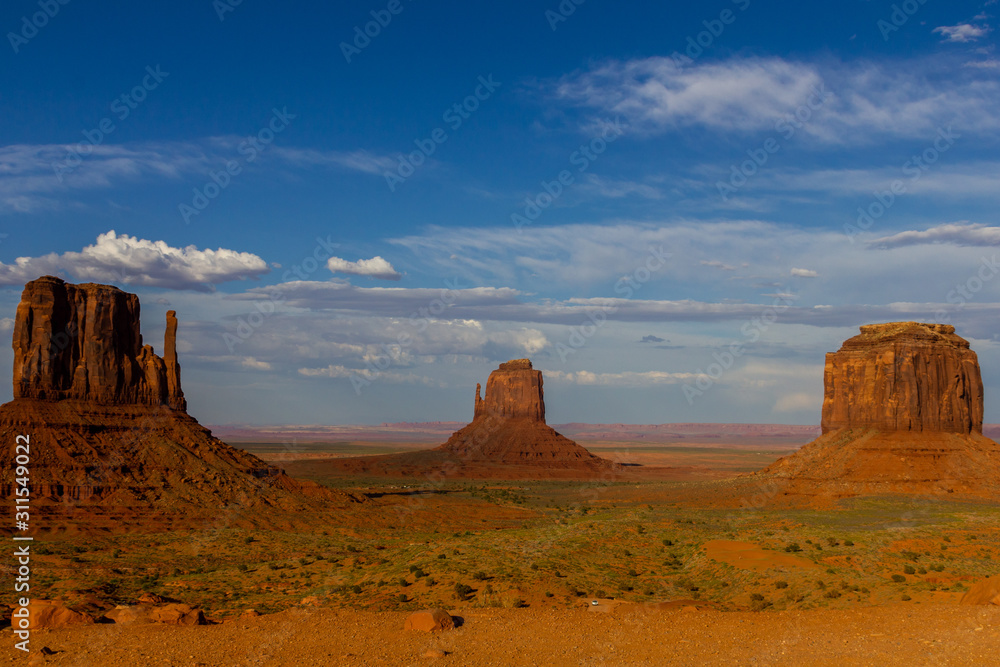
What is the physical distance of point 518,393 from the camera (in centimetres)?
13975

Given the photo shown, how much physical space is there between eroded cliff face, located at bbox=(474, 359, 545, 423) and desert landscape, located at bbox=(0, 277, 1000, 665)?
2133 inches

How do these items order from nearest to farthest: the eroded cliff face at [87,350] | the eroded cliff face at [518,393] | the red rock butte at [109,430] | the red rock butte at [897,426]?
the red rock butte at [109,430]
the eroded cliff face at [87,350]
the red rock butte at [897,426]
the eroded cliff face at [518,393]

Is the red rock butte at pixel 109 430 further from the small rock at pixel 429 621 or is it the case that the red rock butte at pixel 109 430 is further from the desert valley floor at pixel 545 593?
the small rock at pixel 429 621

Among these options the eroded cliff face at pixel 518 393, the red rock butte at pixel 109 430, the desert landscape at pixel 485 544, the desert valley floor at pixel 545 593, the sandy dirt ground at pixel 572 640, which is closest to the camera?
the sandy dirt ground at pixel 572 640

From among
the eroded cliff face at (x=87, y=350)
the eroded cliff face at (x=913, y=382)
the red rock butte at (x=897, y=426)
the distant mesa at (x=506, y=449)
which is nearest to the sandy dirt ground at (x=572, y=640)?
the eroded cliff face at (x=87, y=350)

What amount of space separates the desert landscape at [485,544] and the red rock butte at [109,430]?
5.9 inches

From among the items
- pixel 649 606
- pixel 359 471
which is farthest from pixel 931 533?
pixel 359 471

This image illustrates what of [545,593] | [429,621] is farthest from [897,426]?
[429,621]

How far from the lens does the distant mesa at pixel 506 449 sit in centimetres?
11831

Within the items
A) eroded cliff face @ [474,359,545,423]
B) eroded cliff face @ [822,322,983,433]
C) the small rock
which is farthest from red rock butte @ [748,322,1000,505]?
eroded cliff face @ [474,359,545,423]

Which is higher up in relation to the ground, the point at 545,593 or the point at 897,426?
the point at 897,426

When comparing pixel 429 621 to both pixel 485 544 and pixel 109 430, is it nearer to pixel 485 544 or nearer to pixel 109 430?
pixel 485 544

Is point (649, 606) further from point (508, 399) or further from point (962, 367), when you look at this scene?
point (508, 399)

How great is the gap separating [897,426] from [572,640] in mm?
64868
